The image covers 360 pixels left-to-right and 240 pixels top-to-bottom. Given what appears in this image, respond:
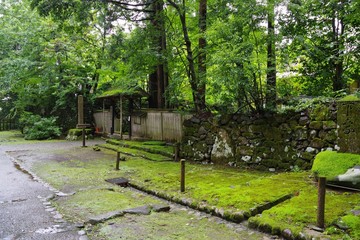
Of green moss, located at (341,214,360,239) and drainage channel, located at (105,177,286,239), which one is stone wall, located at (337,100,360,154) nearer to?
drainage channel, located at (105,177,286,239)

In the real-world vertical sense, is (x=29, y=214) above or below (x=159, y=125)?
below

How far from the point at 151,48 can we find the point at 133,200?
6.25m

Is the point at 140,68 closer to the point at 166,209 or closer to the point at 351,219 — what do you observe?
the point at 166,209

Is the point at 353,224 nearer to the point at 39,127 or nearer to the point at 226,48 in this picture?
the point at 226,48

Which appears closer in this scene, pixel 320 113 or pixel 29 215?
pixel 29 215

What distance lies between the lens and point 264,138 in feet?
23.0

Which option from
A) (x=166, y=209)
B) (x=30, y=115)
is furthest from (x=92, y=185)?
(x=30, y=115)

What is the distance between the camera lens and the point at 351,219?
3.34 m

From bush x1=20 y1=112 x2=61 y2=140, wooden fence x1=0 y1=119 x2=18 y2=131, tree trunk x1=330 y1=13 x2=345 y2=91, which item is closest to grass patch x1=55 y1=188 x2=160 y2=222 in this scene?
tree trunk x1=330 y1=13 x2=345 y2=91

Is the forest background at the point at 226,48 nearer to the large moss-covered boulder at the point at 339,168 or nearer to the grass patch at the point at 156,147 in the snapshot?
the grass patch at the point at 156,147

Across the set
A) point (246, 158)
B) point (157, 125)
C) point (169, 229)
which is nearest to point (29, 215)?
point (169, 229)

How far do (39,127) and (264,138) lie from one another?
1553 centimetres

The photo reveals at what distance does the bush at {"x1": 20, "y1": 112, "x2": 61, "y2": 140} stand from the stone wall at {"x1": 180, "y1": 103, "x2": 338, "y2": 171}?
1212 centimetres

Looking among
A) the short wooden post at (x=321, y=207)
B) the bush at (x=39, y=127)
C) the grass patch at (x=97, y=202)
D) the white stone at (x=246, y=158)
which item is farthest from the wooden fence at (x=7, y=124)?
the short wooden post at (x=321, y=207)
